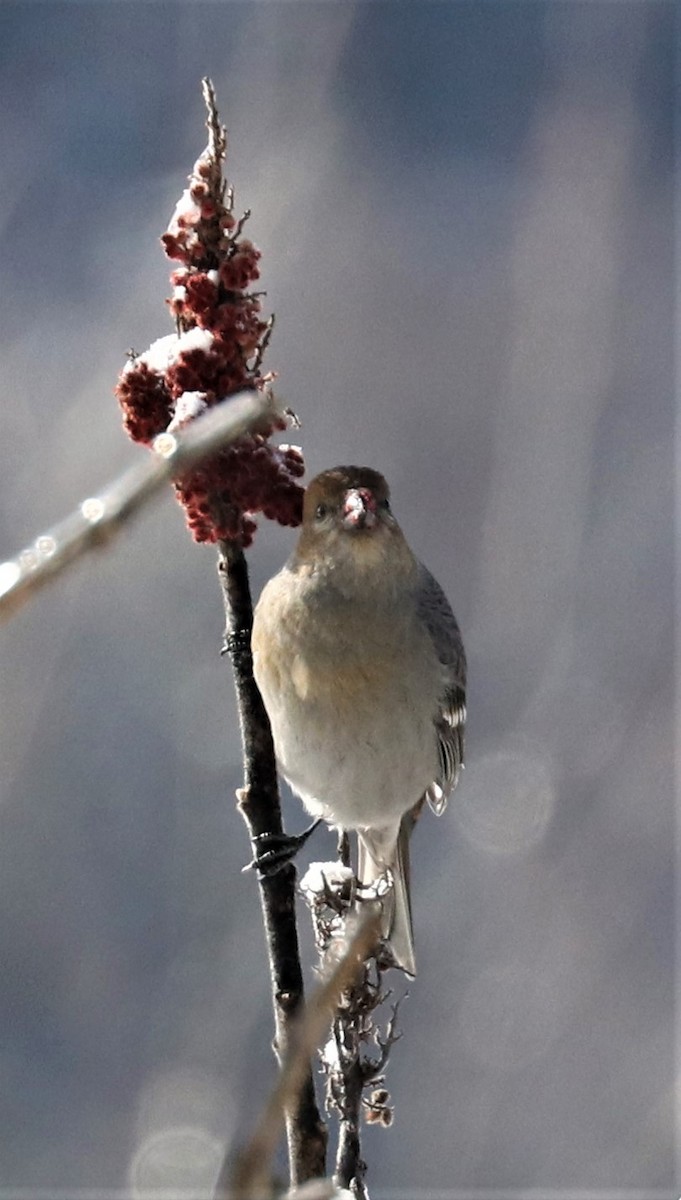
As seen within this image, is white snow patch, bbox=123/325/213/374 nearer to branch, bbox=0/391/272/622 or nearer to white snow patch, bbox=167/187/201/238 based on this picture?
white snow patch, bbox=167/187/201/238

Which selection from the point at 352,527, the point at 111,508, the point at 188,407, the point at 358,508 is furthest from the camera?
the point at 352,527

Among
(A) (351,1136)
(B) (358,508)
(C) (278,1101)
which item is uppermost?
(B) (358,508)

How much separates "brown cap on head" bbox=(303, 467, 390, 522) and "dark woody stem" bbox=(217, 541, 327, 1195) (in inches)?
26.8

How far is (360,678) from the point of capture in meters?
2.64

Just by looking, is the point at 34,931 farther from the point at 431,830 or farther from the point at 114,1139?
the point at 431,830

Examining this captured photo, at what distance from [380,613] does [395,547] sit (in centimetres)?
13

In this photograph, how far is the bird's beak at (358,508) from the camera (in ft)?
7.79

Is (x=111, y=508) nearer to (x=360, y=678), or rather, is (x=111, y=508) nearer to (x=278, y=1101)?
(x=278, y=1101)

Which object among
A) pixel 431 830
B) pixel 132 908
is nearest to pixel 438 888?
pixel 431 830

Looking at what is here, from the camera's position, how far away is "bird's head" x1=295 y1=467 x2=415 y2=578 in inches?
95.8

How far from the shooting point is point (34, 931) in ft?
18.2

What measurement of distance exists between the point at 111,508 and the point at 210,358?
1031 mm

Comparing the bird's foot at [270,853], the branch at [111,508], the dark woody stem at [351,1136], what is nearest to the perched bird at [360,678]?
the bird's foot at [270,853]

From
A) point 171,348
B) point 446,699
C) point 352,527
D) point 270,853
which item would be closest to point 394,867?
point 446,699
